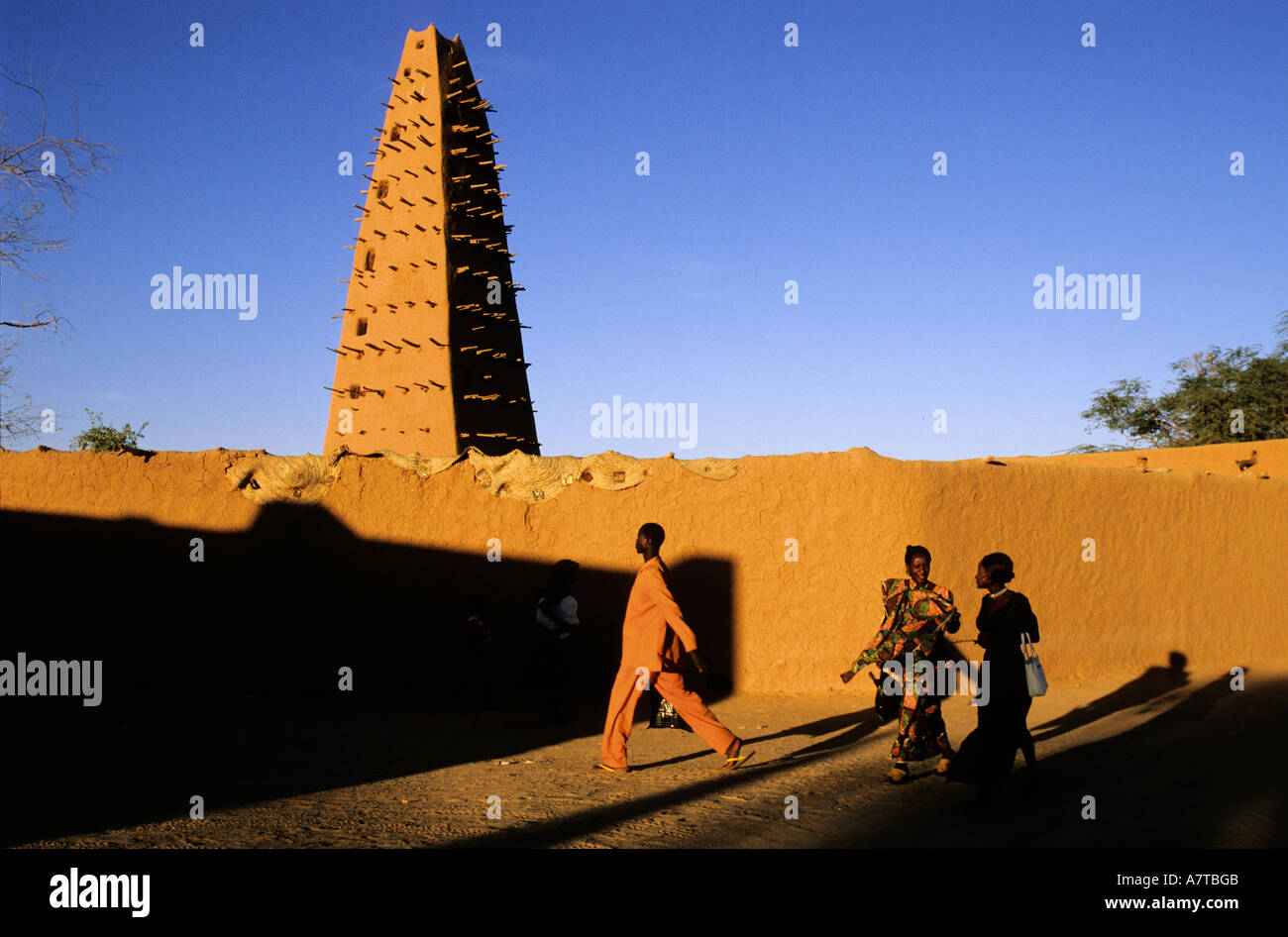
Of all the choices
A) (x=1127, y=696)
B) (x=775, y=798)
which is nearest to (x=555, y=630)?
(x=775, y=798)

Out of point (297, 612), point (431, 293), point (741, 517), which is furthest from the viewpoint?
point (431, 293)

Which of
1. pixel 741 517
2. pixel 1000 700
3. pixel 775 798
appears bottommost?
pixel 775 798

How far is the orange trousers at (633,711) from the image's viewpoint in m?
5.88

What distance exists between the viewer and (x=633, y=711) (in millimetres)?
5984

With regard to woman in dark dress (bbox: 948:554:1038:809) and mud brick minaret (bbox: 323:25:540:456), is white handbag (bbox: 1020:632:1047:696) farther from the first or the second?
mud brick minaret (bbox: 323:25:540:456)

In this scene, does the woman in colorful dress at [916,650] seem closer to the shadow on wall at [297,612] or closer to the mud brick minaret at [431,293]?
the shadow on wall at [297,612]

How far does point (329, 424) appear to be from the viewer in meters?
18.0

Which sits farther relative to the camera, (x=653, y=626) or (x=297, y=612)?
(x=297, y=612)

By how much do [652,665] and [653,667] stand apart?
0.05 feet

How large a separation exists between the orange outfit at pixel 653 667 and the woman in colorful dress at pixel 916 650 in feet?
3.19

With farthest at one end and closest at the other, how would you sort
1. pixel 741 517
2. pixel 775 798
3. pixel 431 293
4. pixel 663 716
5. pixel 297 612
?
pixel 431 293 < pixel 741 517 < pixel 297 612 < pixel 663 716 < pixel 775 798

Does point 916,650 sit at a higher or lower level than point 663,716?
higher

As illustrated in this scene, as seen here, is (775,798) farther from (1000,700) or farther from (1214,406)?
(1214,406)

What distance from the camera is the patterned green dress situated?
5.93m
